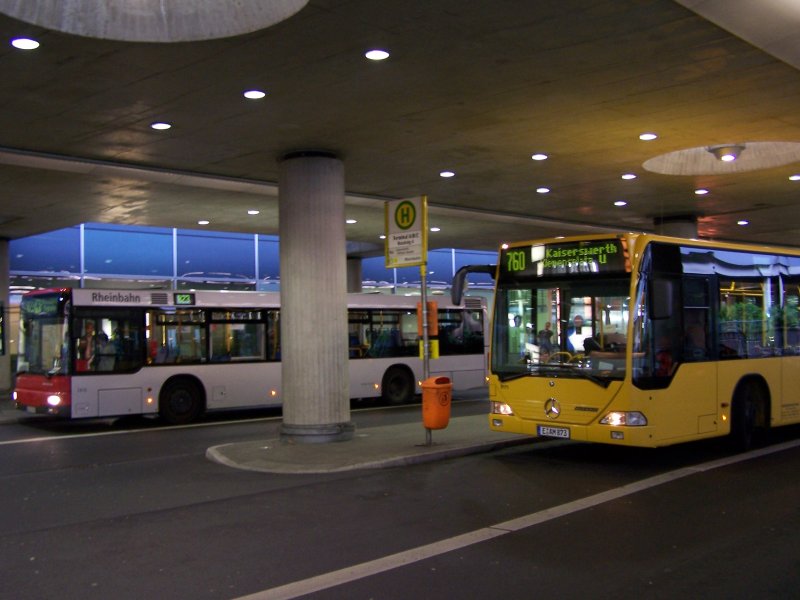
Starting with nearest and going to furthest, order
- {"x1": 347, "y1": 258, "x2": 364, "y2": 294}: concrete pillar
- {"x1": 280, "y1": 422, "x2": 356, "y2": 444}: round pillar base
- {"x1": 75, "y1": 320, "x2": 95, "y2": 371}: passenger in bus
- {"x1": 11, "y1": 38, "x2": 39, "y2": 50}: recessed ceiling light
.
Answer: {"x1": 11, "y1": 38, "x2": 39, "y2": 50}: recessed ceiling light, {"x1": 280, "y1": 422, "x2": 356, "y2": 444}: round pillar base, {"x1": 75, "y1": 320, "x2": 95, "y2": 371}: passenger in bus, {"x1": 347, "y1": 258, "x2": 364, "y2": 294}: concrete pillar

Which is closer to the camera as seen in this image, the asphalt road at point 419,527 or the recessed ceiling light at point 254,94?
the asphalt road at point 419,527

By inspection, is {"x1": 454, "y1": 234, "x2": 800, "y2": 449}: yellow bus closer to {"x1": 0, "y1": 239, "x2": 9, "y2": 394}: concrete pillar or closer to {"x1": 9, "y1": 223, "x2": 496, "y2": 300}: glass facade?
{"x1": 0, "y1": 239, "x2": 9, "y2": 394}: concrete pillar

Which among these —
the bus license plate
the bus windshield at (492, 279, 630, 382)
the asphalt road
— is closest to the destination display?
the bus windshield at (492, 279, 630, 382)

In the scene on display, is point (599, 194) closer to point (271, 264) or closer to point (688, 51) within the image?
point (688, 51)

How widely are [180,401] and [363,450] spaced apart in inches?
278

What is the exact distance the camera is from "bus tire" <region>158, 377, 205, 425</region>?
18.6 m

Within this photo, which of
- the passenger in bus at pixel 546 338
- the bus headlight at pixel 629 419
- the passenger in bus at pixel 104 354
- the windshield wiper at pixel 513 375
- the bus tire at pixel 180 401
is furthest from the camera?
the bus tire at pixel 180 401

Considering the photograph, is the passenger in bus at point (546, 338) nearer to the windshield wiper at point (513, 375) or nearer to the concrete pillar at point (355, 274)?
the windshield wiper at point (513, 375)

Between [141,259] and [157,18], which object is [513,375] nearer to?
[157,18]

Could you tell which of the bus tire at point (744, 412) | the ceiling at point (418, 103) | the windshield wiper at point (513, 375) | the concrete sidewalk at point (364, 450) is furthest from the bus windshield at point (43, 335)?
the bus tire at point (744, 412)

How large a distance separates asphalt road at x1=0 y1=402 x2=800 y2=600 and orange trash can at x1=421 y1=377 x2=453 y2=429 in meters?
0.96

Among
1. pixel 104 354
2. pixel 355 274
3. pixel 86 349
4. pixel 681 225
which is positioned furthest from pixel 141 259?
pixel 681 225

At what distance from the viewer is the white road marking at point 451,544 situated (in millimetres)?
6465

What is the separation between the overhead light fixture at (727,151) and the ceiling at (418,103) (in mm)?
384
